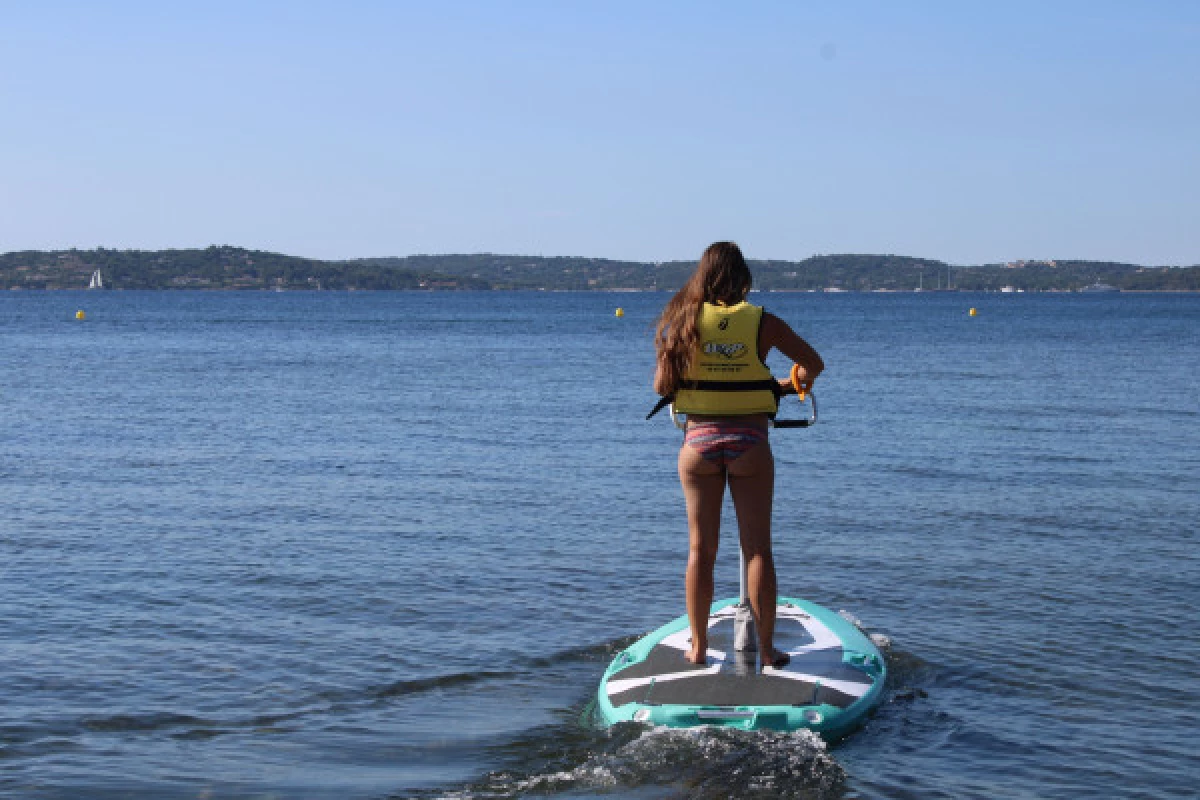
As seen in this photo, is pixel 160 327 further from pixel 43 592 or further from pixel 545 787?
pixel 545 787

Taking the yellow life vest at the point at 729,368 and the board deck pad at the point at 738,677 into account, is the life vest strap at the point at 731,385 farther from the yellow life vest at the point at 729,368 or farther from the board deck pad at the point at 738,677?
the board deck pad at the point at 738,677

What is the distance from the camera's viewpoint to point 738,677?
277 inches

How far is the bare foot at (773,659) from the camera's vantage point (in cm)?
721

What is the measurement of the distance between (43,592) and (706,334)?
6.11m

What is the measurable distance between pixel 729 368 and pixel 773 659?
1.65 meters

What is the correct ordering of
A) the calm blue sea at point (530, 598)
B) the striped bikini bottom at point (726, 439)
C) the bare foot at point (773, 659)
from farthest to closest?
1. the bare foot at point (773, 659)
2. the striped bikini bottom at point (726, 439)
3. the calm blue sea at point (530, 598)

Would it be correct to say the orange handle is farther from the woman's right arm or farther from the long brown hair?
the long brown hair

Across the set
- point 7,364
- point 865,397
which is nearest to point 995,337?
point 865,397

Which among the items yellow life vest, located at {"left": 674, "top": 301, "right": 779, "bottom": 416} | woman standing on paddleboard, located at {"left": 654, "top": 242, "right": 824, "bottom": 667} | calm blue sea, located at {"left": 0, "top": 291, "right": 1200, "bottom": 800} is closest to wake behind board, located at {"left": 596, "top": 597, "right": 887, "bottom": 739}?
calm blue sea, located at {"left": 0, "top": 291, "right": 1200, "bottom": 800}

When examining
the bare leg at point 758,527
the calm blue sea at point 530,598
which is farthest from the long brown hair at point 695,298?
the calm blue sea at point 530,598

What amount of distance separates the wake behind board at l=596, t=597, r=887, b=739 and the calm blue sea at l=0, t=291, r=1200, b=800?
15cm

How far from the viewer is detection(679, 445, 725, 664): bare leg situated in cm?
691

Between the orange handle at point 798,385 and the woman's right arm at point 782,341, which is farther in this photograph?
the orange handle at point 798,385

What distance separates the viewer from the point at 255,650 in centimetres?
878
